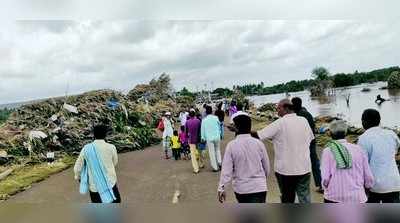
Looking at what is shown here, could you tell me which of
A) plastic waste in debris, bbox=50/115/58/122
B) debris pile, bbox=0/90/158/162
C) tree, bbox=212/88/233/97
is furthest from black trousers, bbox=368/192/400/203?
plastic waste in debris, bbox=50/115/58/122

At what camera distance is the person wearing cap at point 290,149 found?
9.22 ft

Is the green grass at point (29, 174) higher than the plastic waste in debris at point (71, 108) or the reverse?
the reverse

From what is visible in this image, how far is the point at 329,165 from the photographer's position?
2.27 metres

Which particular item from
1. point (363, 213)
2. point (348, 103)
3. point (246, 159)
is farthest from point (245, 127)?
point (348, 103)

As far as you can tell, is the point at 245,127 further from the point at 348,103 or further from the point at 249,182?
the point at 348,103

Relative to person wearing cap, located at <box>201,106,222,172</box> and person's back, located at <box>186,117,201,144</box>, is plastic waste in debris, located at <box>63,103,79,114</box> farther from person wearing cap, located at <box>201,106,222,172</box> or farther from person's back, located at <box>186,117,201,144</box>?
person wearing cap, located at <box>201,106,222,172</box>

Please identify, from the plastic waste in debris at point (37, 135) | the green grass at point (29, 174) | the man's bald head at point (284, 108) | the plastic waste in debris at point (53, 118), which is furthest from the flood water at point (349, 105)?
the plastic waste in debris at point (37, 135)

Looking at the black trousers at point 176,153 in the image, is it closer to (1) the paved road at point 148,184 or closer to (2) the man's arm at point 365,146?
(1) the paved road at point 148,184

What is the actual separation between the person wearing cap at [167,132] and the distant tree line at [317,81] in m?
1.98

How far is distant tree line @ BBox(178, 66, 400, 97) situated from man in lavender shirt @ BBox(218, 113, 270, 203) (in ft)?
3.22

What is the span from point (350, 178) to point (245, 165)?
59 cm

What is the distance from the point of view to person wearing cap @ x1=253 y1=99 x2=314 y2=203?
281 centimetres

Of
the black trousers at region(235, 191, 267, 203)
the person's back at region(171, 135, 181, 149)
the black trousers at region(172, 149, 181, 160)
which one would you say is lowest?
the black trousers at region(172, 149, 181, 160)

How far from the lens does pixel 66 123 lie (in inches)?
254
